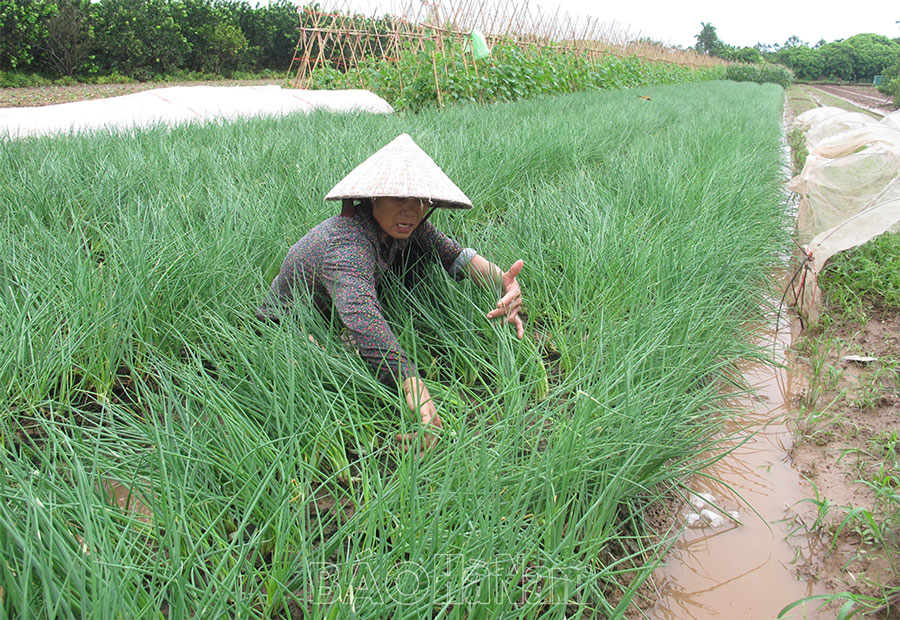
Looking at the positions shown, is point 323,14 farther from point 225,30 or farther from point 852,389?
point 852,389

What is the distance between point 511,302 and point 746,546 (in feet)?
2.75

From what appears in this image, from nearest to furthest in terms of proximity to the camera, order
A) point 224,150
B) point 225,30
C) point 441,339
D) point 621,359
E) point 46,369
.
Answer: point 46,369
point 621,359
point 441,339
point 224,150
point 225,30

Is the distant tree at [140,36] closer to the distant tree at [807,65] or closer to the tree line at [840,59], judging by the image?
the tree line at [840,59]

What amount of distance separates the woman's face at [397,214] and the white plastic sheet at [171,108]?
3.45 meters

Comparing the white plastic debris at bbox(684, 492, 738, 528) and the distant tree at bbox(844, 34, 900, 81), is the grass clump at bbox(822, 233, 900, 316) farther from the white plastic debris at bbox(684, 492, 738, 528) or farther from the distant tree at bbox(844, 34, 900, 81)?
the distant tree at bbox(844, 34, 900, 81)

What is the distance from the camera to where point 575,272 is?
1.99 m

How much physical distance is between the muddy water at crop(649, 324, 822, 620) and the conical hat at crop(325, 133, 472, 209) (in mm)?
1006

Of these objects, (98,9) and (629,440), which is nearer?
(629,440)

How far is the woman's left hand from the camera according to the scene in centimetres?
166

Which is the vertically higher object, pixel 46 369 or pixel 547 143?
pixel 547 143

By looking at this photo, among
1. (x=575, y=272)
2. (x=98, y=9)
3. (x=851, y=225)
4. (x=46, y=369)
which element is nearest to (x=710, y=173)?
(x=851, y=225)

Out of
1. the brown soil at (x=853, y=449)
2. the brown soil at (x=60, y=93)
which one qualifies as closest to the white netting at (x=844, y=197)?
the brown soil at (x=853, y=449)

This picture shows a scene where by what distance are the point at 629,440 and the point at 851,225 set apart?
218 cm

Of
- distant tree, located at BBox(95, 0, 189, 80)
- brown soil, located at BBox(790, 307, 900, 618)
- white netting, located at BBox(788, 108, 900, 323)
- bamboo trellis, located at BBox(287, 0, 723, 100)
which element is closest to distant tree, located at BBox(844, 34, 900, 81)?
bamboo trellis, located at BBox(287, 0, 723, 100)
